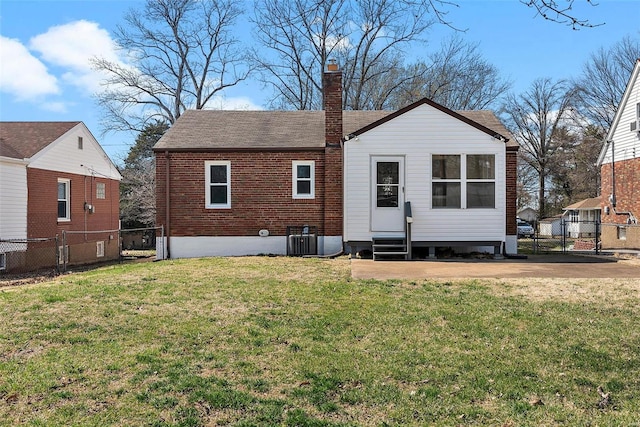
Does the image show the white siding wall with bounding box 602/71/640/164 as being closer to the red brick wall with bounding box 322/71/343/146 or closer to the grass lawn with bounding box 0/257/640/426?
the red brick wall with bounding box 322/71/343/146

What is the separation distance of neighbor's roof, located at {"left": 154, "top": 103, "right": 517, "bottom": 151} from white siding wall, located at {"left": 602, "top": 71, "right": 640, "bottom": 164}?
668 cm

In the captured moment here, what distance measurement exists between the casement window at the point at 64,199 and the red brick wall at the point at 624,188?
22.3 m

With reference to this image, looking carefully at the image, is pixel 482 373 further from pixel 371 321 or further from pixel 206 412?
pixel 206 412

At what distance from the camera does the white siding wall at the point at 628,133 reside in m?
19.0

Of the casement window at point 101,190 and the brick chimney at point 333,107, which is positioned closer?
the brick chimney at point 333,107

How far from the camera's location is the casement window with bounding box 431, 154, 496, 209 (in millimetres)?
13258

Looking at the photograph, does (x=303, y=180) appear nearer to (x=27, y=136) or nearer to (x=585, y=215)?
(x=27, y=136)

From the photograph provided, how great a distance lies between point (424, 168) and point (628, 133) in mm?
11487

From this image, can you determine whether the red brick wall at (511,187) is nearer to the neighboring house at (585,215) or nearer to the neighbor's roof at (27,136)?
the neighbor's roof at (27,136)

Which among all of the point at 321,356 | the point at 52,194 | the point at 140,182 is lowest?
the point at 321,356

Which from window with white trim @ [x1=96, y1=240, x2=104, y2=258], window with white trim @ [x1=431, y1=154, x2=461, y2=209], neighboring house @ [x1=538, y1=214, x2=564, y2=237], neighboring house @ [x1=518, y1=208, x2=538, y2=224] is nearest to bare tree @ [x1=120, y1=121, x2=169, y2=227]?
window with white trim @ [x1=96, y1=240, x2=104, y2=258]

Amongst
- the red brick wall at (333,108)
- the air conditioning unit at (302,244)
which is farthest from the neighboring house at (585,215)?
the air conditioning unit at (302,244)

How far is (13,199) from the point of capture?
A: 16.5 metres

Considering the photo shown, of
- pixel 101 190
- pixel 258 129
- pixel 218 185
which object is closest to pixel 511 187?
pixel 258 129
